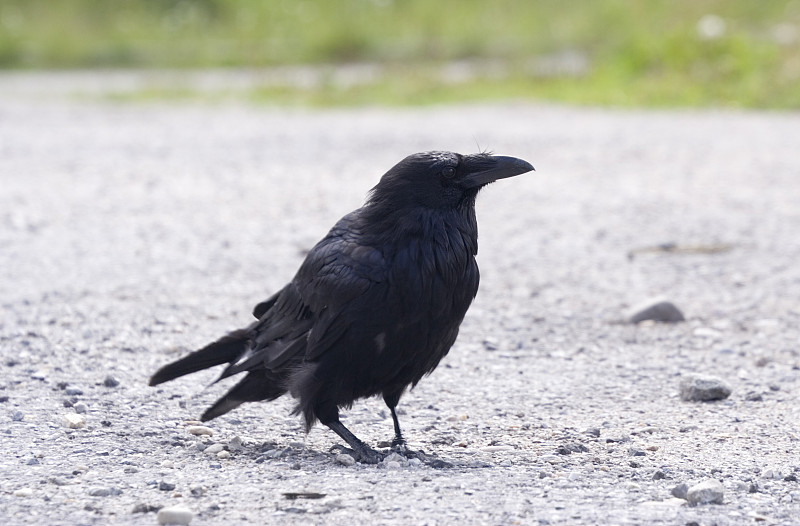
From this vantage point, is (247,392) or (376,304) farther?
(247,392)

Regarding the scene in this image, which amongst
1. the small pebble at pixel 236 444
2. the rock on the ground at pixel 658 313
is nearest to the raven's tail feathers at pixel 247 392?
the small pebble at pixel 236 444

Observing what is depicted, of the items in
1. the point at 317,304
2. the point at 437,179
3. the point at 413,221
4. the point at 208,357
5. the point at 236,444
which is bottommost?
the point at 236,444

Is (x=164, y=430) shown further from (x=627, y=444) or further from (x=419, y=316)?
(x=627, y=444)

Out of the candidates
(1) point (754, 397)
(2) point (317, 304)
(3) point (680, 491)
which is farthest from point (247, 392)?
(1) point (754, 397)

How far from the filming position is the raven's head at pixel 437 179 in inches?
154

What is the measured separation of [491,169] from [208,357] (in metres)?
1.15

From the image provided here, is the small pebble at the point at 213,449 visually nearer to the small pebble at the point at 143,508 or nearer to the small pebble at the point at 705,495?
the small pebble at the point at 143,508

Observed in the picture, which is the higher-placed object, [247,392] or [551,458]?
[247,392]

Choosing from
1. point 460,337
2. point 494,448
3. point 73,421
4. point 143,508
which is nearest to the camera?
point 143,508

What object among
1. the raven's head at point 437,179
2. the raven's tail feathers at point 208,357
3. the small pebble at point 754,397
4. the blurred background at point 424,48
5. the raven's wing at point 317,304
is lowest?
the small pebble at point 754,397

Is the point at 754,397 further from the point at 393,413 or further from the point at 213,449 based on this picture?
the point at 213,449

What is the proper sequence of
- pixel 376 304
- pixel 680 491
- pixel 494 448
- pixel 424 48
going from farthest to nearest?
1. pixel 424 48
2. pixel 494 448
3. pixel 376 304
4. pixel 680 491

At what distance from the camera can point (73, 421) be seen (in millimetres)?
4043

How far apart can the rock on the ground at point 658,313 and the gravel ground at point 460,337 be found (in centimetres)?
9
